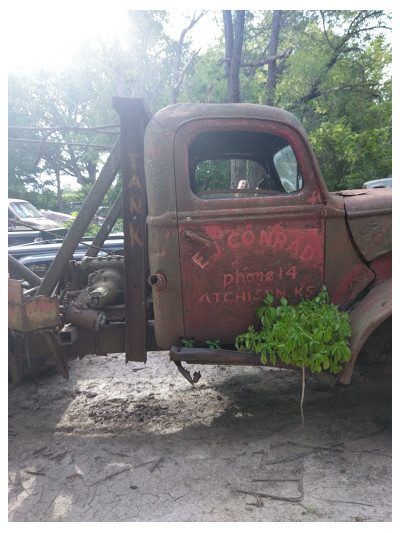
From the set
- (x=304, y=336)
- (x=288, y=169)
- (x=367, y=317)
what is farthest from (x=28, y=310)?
(x=367, y=317)

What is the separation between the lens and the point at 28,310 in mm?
2574

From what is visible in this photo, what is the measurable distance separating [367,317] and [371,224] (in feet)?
2.18

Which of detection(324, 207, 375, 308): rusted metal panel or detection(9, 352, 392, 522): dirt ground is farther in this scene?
detection(324, 207, 375, 308): rusted metal panel

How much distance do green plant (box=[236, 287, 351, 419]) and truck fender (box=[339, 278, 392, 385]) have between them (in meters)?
0.05

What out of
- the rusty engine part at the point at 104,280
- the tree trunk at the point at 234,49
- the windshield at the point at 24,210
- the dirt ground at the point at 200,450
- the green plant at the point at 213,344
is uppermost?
the tree trunk at the point at 234,49

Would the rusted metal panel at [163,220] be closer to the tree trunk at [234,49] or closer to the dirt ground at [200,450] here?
the dirt ground at [200,450]

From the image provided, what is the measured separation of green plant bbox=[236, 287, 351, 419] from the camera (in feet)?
7.46

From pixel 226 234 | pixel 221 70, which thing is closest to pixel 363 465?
pixel 226 234

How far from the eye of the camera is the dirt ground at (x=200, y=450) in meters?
2.04

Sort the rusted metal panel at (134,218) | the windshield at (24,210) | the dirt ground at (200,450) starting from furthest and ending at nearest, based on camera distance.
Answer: the windshield at (24,210), the rusted metal panel at (134,218), the dirt ground at (200,450)

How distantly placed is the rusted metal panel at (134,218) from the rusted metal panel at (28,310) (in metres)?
0.55

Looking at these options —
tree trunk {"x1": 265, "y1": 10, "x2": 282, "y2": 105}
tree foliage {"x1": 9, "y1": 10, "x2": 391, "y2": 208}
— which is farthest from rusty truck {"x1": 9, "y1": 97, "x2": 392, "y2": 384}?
tree trunk {"x1": 265, "y1": 10, "x2": 282, "y2": 105}

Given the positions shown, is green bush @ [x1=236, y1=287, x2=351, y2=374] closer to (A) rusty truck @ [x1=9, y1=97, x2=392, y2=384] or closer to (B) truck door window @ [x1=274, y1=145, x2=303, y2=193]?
(A) rusty truck @ [x1=9, y1=97, x2=392, y2=384]

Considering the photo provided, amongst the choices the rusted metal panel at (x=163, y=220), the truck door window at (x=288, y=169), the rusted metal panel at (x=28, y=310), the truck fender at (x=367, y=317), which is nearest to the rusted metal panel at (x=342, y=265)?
the truck fender at (x=367, y=317)
